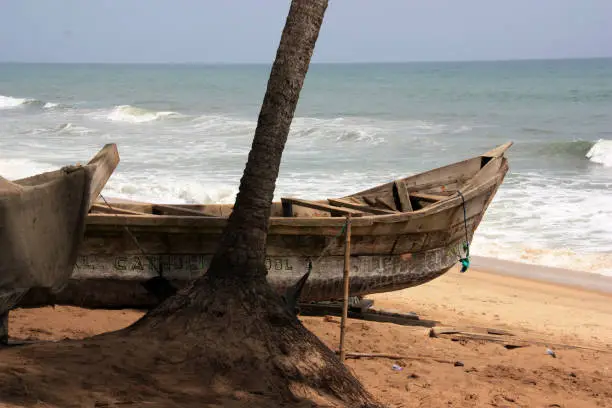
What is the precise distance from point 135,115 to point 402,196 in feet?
117

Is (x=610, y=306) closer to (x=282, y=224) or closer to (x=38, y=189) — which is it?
(x=282, y=224)

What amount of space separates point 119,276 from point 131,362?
98.0 inches

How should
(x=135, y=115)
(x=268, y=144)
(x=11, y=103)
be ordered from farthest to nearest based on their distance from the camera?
(x=11, y=103) → (x=135, y=115) → (x=268, y=144)

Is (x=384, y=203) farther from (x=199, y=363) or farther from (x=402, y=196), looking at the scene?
Answer: (x=199, y=363)

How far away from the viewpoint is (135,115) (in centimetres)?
4338

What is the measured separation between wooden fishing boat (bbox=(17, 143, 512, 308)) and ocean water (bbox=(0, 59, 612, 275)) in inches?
191

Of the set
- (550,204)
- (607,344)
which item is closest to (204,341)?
(607,344)

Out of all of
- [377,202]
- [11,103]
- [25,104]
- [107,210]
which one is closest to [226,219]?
[107,210]

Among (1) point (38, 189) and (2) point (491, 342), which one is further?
(2) point (491, 342)

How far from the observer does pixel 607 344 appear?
8.68 metres

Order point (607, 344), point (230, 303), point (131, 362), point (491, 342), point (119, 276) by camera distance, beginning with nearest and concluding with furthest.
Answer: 1. point (131, 362)
2. point (230, 303)
3. point (119, 276)
4. point (491, 342)
5. point (607, 344)

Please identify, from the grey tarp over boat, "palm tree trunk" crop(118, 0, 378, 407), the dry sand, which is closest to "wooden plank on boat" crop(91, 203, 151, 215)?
the dry sand

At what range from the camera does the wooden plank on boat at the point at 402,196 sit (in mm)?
9413

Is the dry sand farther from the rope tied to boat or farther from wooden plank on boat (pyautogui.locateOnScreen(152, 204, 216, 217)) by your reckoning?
wooden plank on boat (pyautogui.locateOnScreen(152, 204, 216, 217))
